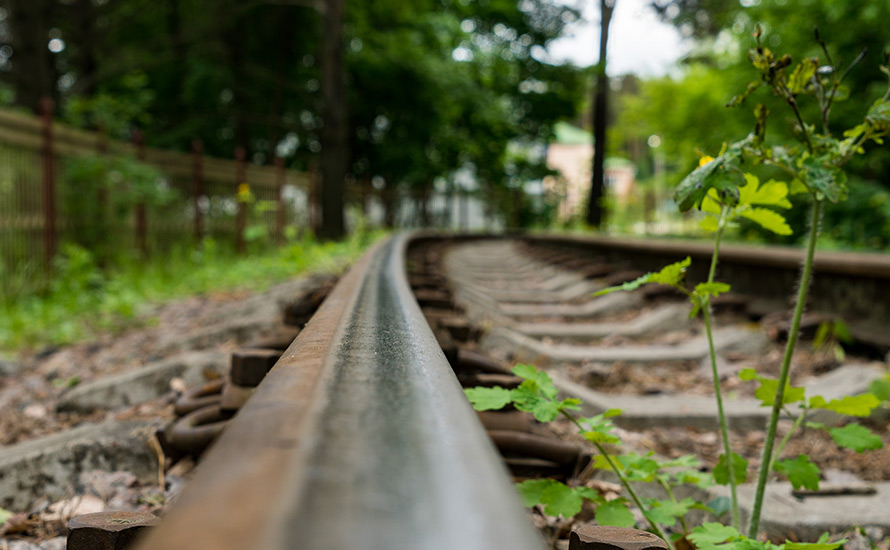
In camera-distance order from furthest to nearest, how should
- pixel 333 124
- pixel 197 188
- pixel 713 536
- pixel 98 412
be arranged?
1. pixel 333 124
2. pixel 197 188
3. pixel 98 412
4. pixel 713 536

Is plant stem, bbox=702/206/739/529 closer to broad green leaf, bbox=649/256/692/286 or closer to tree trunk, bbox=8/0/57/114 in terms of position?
broad green leaf, bbox=649/256/692/286

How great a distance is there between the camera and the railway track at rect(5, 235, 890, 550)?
410mm

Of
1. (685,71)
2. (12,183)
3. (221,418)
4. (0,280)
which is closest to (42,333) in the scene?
(0,280)

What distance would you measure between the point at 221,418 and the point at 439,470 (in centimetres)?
113

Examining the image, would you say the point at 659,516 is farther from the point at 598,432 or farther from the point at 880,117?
the point at 880,117

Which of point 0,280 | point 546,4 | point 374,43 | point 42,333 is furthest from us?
point 546,4

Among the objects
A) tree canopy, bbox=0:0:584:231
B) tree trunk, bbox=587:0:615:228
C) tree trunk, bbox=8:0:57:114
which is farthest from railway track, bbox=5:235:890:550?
tree trunk, bbox=587:0:615:228

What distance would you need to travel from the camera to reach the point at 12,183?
6039 millimetres

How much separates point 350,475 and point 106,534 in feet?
1.68

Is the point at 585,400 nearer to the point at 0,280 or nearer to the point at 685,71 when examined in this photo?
the point at 0,280

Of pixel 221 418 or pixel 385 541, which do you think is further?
pixel 221 418

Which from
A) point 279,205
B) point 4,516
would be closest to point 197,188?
point 279,205

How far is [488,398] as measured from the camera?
3.82ft

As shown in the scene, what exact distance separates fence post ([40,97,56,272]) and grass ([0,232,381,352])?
0.95ft
